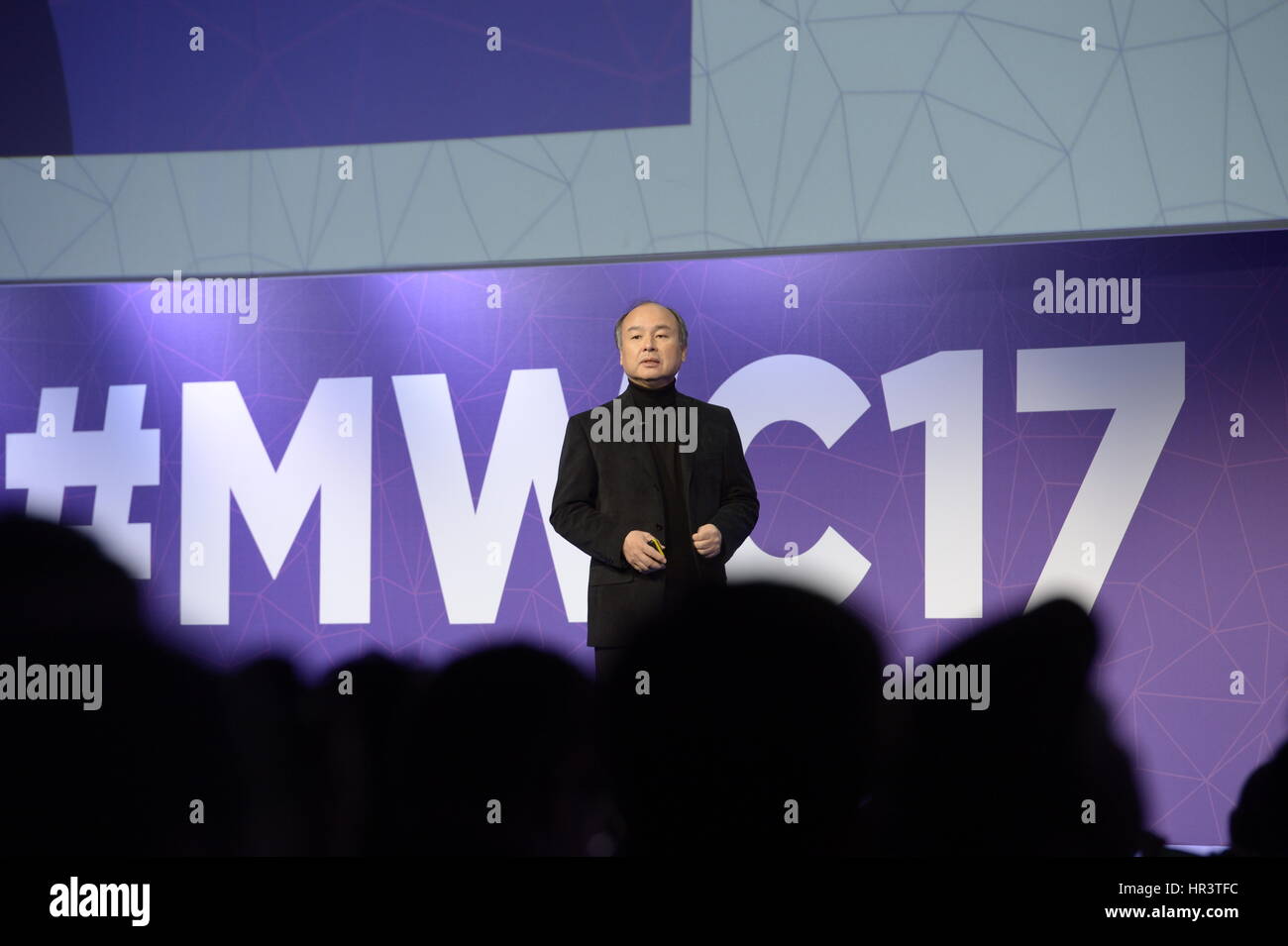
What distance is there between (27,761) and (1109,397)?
3.94m

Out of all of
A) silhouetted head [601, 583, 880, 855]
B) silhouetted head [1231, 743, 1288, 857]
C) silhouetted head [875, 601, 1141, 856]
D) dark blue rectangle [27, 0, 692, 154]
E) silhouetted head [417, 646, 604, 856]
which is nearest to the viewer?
silhouetted head [1231, 743, 1288, 857]

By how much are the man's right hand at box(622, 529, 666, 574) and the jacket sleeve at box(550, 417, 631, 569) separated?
0.09ft

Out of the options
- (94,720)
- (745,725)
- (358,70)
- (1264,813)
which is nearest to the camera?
(1264,813)

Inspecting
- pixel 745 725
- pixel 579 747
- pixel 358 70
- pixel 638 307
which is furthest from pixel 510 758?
pixel 358 70

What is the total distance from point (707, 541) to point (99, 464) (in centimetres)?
223

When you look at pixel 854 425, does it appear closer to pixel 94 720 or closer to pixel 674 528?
pixel 674 528

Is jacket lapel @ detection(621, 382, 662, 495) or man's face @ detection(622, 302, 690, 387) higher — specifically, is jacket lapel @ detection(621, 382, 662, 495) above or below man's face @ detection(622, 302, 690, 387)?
below

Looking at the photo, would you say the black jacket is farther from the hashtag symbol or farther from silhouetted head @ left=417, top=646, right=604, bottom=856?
the hashtag symbol

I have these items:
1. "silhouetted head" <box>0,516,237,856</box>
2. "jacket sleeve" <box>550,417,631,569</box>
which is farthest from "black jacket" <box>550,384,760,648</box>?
"silhouetted head" <box>0,516,237,856</box>

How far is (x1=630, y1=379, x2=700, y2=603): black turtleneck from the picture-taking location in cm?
382

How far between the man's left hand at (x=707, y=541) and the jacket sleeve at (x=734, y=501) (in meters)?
0.03

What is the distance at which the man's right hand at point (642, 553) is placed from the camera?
380 cm

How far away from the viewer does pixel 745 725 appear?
3.80m

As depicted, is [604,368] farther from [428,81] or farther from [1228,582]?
[1228,582]
